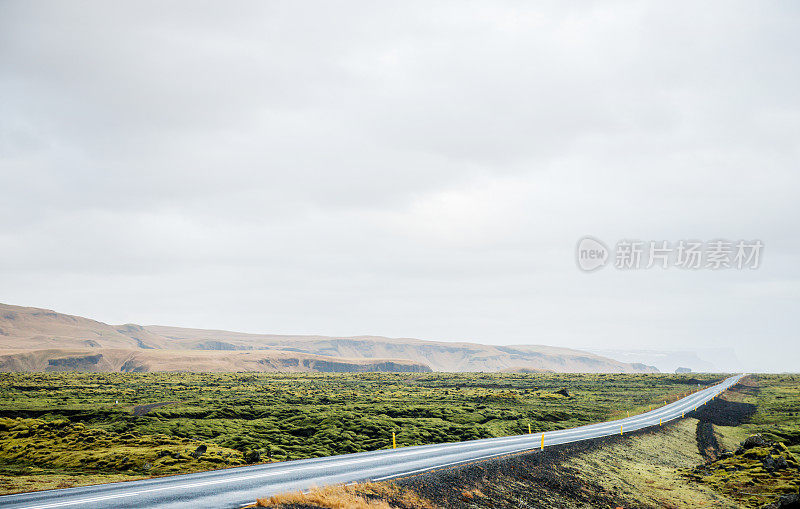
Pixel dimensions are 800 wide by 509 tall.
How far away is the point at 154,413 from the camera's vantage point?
56.4m

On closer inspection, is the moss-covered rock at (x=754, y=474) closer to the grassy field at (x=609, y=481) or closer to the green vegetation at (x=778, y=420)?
the grassy field at (x=609, y=481)

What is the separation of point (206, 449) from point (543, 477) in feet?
76.2

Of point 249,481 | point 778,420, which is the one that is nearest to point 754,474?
point 249,481

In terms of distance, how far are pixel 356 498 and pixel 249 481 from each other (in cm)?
560

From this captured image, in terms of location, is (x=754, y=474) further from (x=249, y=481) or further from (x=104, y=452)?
(x=104, y=452)

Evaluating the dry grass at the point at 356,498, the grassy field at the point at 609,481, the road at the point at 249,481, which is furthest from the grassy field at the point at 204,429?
the grassy field at the point at 609,481

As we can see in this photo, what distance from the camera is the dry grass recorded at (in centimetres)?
1591

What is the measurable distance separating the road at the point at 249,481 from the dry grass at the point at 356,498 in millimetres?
1440

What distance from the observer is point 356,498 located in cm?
1734

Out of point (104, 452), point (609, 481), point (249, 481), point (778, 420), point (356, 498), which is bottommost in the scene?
point (778, 420)

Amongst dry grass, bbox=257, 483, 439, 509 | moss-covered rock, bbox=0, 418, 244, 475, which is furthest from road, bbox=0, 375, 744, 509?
moss-covered rock, bbox=0, 418, 244, 475

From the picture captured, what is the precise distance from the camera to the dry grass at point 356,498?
15.9 m

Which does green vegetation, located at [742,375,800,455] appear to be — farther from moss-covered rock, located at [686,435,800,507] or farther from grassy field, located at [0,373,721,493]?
grassy field, located at [0,373,721,493]

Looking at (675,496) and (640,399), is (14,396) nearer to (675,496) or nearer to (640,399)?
(675,496)
